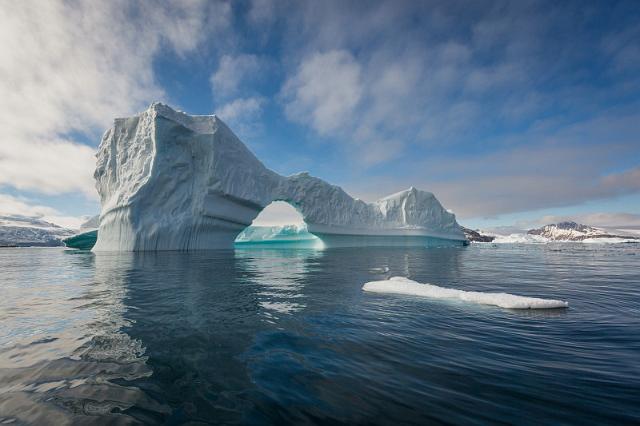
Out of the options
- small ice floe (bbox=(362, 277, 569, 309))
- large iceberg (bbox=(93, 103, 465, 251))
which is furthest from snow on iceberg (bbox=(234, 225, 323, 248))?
small ice floe (bbox=(362, 277, 569, 309))

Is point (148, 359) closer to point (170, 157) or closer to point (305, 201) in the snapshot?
point (170, 157)

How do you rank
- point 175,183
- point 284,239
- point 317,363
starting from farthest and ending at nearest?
point 284,239, point 175,183, point 317,363

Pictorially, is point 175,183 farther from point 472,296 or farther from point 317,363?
point 317,363

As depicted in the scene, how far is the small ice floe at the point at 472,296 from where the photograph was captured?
16.8ft

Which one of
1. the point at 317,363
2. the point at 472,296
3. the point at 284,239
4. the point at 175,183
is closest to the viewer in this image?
the point at 317,363

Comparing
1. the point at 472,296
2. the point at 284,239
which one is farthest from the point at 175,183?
the point at 284,239

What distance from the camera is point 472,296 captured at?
5.68m

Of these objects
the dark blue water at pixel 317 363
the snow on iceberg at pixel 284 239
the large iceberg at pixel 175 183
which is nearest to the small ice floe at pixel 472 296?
the dark blue water at pixel 317 363

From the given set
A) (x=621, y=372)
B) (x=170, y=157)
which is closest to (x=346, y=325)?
(x=621, y=372)

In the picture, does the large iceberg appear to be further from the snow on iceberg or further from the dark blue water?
the dark blue water

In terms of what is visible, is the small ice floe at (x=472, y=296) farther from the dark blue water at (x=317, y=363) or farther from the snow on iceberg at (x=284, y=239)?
the snow on iceberg at (x=284, y=239)

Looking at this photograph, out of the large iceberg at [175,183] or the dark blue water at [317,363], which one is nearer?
the dark blue water at [317,363]

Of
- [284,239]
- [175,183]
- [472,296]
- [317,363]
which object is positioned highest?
[175,183]

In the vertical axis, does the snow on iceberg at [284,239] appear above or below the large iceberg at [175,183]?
below
